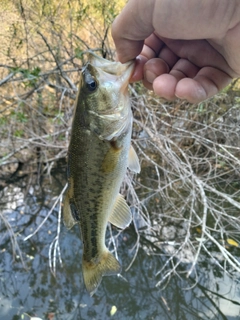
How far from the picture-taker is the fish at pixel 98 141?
61.1 inches

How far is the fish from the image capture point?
5.09ft

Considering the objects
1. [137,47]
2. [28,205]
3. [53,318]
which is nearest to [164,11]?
[137,47]

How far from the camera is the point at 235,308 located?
372cm

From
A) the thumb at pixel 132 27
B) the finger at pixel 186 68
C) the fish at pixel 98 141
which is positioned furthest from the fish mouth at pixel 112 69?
the finger at pixel 186 68

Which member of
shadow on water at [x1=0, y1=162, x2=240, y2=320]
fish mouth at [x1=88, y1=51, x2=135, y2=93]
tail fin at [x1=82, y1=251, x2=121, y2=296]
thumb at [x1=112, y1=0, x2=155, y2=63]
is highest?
thumb at [x1=112, y1=0, x2=155, y2=63]

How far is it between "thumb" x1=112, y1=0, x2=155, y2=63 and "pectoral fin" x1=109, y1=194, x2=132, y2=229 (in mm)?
770

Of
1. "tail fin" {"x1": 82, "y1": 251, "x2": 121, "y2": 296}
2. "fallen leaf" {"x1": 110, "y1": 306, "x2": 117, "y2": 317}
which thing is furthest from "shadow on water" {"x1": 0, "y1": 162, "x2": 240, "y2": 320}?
"tail fin" {"x1": 82, "y1": 251, "x2": 121, "y2": 296}

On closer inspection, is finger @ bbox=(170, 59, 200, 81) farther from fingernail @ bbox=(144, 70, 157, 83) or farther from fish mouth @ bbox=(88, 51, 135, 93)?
fish mouth @ bbox=(88, 51, 135, 93)

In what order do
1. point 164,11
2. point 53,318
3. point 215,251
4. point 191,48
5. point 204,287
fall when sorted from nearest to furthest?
point 164,11 → point 191,48 → point 53,318 → point 204,287 → point 215,251

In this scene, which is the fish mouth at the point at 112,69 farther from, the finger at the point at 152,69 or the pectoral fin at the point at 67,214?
the pectoral fin at the point at 67,214

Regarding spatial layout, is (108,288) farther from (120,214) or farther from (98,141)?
(98,141)

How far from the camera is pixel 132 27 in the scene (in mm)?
1591

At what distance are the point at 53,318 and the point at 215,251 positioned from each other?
2.21 meters

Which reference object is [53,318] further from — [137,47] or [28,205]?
[137,47]
